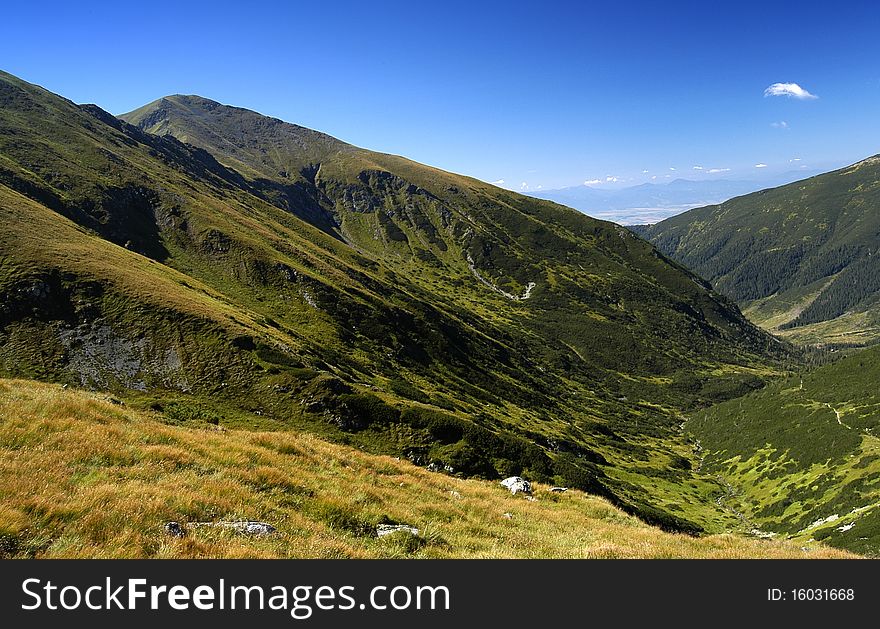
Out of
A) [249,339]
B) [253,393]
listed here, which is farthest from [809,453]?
[249,339]

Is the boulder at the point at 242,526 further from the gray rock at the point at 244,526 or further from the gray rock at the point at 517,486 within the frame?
the gray rock at the point at 517,486

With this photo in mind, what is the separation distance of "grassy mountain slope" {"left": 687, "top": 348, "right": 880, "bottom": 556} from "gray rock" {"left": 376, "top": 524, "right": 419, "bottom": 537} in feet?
202

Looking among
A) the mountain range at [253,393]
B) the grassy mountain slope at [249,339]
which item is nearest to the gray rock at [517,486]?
the mountain range at [253,393]

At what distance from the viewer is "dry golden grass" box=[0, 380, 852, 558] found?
8.88 metres

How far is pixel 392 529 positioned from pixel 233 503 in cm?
428

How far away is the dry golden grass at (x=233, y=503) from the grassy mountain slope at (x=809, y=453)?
186 ft

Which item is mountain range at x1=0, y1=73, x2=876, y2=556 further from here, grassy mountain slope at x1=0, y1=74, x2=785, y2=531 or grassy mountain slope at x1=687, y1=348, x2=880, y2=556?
grassy mountain slope at x1=687, y1=348, x2=880, y2=556

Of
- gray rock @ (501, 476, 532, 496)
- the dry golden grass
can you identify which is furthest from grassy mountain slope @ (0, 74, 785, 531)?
gray rock @ (501, 476, 532, 496)

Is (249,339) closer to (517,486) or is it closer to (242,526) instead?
(517,486)

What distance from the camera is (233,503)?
37.9ft

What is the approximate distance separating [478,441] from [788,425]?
136 metres
